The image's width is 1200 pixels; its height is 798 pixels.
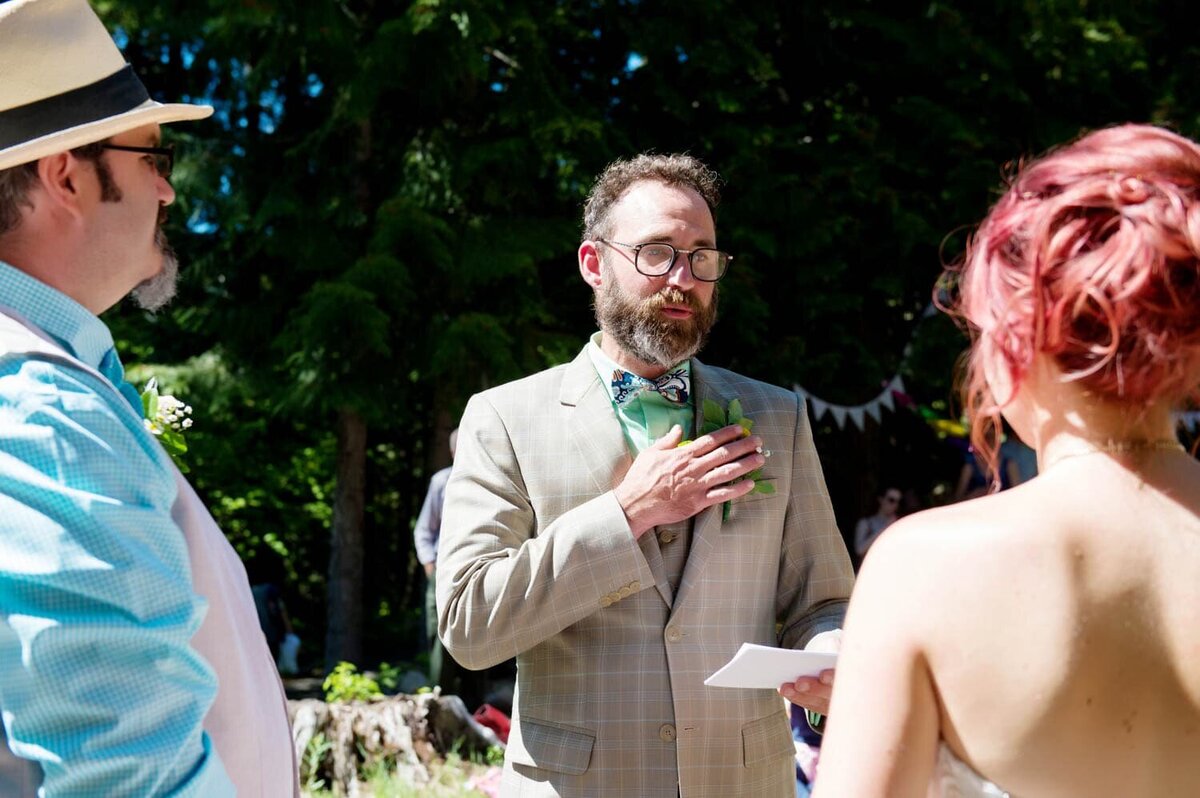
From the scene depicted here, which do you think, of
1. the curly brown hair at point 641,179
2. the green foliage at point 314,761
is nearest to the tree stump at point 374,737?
the green foliage at point 314,761

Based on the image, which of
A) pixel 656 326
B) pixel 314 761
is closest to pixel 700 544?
pixel 656 326

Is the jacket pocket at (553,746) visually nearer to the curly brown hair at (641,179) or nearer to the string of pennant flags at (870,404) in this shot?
the curly brown hair at (641,179)

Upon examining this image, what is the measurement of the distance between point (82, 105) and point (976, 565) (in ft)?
4.08

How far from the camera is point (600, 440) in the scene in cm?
247

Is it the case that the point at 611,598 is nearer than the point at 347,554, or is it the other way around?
the point at 611,598

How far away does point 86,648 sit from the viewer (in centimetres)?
123

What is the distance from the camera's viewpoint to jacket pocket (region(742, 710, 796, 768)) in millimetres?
2303

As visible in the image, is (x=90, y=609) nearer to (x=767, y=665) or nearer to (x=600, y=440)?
(x=767, y=665)

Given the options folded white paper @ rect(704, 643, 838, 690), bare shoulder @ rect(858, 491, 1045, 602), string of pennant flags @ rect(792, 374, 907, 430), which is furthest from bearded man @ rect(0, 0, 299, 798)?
string of pennant flags @ rect(792, 374, 907, 430)

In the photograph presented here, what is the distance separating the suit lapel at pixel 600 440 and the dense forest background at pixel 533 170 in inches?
215

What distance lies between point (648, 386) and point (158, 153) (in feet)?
3.99

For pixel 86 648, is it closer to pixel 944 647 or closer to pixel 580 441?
pixel 944 647

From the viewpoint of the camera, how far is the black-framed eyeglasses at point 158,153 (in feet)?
5.11

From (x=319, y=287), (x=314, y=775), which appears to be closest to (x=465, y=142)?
(x=319, y=287)
